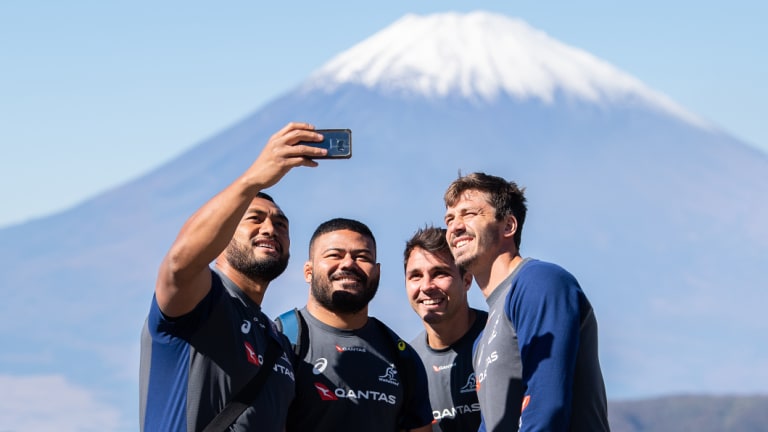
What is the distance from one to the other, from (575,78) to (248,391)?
116m

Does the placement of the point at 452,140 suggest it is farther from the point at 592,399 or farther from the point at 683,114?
the point at 592,399

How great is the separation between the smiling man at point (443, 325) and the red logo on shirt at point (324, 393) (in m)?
1.12

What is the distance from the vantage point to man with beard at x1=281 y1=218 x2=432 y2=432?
7797 millimetres

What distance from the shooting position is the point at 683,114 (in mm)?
125375

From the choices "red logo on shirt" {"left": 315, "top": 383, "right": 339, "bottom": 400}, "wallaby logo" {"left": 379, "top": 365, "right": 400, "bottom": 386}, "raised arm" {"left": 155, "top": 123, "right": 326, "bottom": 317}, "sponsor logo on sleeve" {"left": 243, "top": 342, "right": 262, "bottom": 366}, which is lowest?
"red logo on shirt" {"left": 315, "top": 383, "right": 339, "bottom": 400}

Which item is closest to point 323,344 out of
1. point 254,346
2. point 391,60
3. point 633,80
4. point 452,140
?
point 254,346

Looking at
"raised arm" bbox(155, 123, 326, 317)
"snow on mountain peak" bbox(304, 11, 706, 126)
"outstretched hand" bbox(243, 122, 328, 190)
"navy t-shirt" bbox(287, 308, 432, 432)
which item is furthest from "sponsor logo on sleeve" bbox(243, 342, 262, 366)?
"snow on mountain peak" bbox(304, 11, 706, 126)

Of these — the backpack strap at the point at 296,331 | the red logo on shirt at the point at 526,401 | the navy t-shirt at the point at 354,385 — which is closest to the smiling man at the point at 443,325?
the navy t-shirt at the point at 354,385

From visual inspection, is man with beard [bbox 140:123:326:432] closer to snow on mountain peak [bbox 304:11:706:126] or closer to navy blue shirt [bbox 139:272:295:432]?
navy blue shirt [bbox 139:272:295:432]

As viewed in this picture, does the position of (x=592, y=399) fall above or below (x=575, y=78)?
below

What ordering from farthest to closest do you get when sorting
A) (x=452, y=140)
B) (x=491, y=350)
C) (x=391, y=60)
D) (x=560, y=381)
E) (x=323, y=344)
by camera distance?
(x=391, y=60) → (x=452, y=140) → (x=323, y=344) → (x=491, y=350) → (x=560, y=381)

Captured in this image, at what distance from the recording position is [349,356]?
8039 mm

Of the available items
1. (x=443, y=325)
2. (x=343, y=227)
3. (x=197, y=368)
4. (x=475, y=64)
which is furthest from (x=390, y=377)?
(x=475, y=64)

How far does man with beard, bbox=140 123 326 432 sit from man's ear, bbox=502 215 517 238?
1627mm
